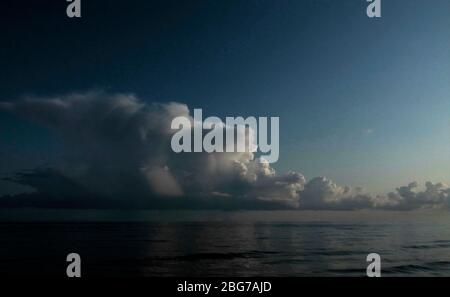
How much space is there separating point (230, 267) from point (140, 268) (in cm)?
410

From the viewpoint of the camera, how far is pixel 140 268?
1791 cm

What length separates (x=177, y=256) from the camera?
22562 mm
